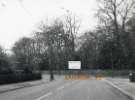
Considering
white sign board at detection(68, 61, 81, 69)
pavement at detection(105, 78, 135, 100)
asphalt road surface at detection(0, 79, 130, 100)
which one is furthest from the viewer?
white sign board at detection(68, 61, 81, 69)

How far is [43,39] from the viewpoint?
82.9 m

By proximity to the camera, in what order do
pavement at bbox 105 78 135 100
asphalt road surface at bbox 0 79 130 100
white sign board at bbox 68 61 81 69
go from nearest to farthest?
1. asphalt road surface at bbox 0 79 130 100
2. pavement at bbox 105 78 135 100
3. white sign board at bbox 68 61 81 69

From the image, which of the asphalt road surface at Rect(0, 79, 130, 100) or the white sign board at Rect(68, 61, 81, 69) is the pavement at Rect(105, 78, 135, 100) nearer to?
the asphalt road surface at Rect(0, 79, 130, 100)

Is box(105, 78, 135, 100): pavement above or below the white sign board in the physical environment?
below

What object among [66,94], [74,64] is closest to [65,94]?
[66,94]

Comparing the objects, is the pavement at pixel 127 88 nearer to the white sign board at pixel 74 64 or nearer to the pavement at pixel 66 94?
the pavement at pixel 66 94

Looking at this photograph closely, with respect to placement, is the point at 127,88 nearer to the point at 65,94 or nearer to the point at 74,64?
the point at 65,94

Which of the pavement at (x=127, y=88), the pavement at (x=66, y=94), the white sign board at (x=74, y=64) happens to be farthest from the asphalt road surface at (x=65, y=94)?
the white sign board at (x=74, y=64)

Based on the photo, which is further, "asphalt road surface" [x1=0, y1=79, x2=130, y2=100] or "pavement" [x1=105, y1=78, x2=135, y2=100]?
"pavement" [x1=105, y1=78, x2=135, y2=100]

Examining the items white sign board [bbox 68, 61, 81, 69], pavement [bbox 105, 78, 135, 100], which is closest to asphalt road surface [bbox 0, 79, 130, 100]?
pavement [bbox 105, 78, 135, 100]

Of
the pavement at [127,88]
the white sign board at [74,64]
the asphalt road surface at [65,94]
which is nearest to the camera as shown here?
the asphalt road surface at [65,94]

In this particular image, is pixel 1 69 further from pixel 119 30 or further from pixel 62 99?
pixel 119 30

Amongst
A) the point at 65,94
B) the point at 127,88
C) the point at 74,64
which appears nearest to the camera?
the point at 65,94

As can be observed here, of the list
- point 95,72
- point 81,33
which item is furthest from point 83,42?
point 95,72
